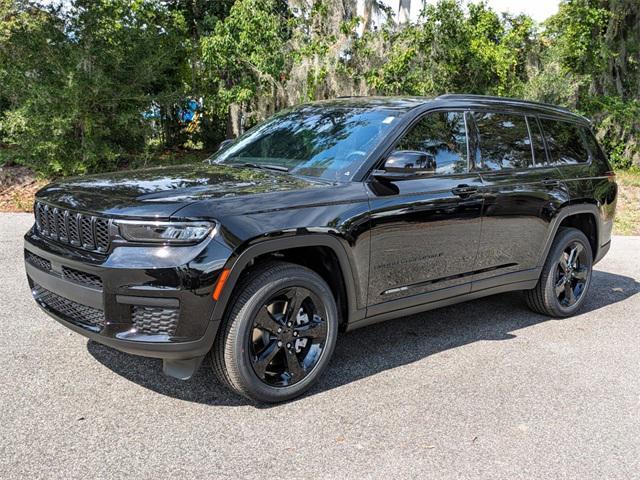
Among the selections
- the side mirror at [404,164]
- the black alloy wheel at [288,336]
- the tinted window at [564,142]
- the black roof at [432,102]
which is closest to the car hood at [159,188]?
the side mirror at [404,164]

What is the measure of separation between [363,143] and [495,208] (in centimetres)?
127

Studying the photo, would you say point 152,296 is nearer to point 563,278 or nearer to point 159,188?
point 159,188

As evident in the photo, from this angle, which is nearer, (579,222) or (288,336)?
(288,336)

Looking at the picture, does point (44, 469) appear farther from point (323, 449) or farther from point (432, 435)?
point (432, 435)

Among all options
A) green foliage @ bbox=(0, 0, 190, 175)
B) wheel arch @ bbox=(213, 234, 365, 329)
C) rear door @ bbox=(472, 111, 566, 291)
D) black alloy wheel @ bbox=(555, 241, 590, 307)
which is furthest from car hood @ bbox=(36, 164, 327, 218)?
green foliage @ bbox=(0, 0, 190, 175)

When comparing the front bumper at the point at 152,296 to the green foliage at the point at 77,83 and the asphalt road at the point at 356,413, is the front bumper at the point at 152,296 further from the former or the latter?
the green foliage at the point at 77,83

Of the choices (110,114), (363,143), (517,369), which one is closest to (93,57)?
(110,114)

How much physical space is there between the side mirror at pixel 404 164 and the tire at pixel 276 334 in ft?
2.79

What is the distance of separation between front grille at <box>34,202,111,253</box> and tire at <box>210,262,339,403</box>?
0.79 metres

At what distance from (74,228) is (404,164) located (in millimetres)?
2030

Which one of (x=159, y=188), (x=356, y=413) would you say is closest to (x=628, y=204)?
(x=356, y=413)

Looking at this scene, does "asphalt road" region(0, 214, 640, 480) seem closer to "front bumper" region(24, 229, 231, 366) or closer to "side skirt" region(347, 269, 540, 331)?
"side skirt" region(347, 269, 540, 331)

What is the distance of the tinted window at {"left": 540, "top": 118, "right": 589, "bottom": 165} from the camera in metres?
5.52

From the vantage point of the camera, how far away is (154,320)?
323cm
